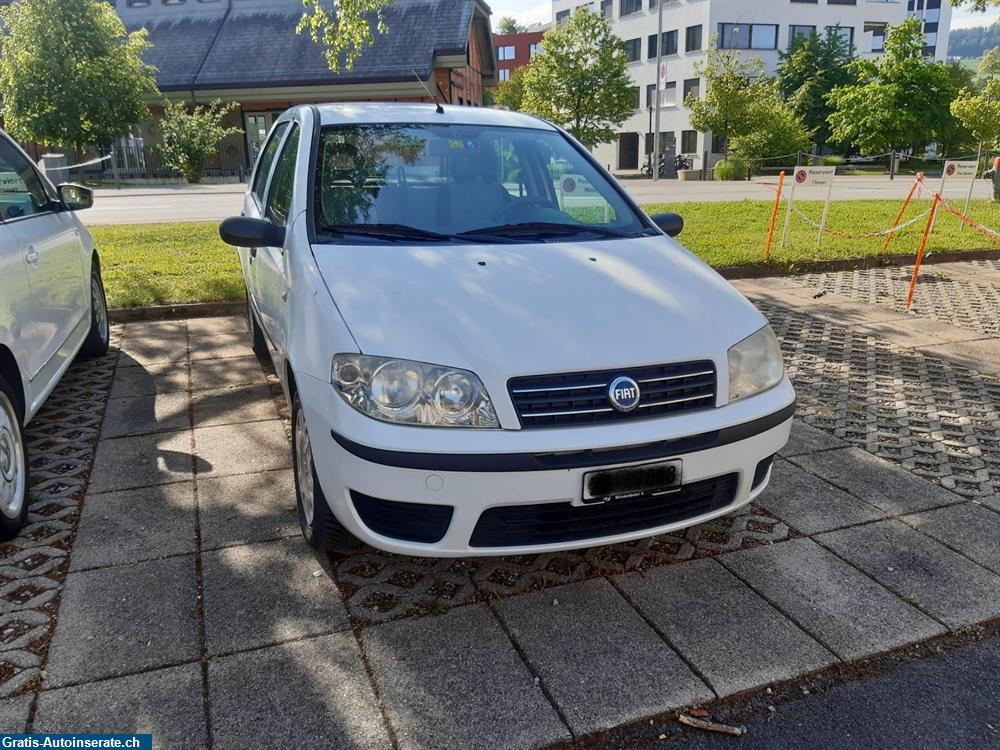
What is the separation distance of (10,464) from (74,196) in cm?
260

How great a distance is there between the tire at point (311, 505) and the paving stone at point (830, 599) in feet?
5.25

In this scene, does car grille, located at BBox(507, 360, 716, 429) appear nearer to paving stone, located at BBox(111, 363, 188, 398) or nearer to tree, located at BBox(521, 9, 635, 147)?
paving stone, located at BBox(111, 363, 188, 398)

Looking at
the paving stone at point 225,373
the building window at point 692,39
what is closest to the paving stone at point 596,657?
the paving stone at point 225,373

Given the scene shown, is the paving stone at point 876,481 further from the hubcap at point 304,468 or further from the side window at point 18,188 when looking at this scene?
the side window at point 18,188

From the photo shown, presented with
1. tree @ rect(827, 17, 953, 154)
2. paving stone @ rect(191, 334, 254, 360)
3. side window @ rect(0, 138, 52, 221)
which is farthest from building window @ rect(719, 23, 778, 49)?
side window @ rect(0, 138, 52, 221)

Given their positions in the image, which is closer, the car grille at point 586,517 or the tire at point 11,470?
the car grille at point 586,517

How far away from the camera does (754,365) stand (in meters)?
3.12

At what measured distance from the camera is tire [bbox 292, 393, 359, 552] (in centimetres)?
307

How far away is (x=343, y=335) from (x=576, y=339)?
2.70ft

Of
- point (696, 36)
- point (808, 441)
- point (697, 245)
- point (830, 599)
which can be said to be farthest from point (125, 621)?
point (696, 36)

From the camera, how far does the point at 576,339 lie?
2842 mm

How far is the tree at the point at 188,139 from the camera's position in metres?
30.7

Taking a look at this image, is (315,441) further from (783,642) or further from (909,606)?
(909,606)

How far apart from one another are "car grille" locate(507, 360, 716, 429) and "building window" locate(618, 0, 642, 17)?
2306 inches
